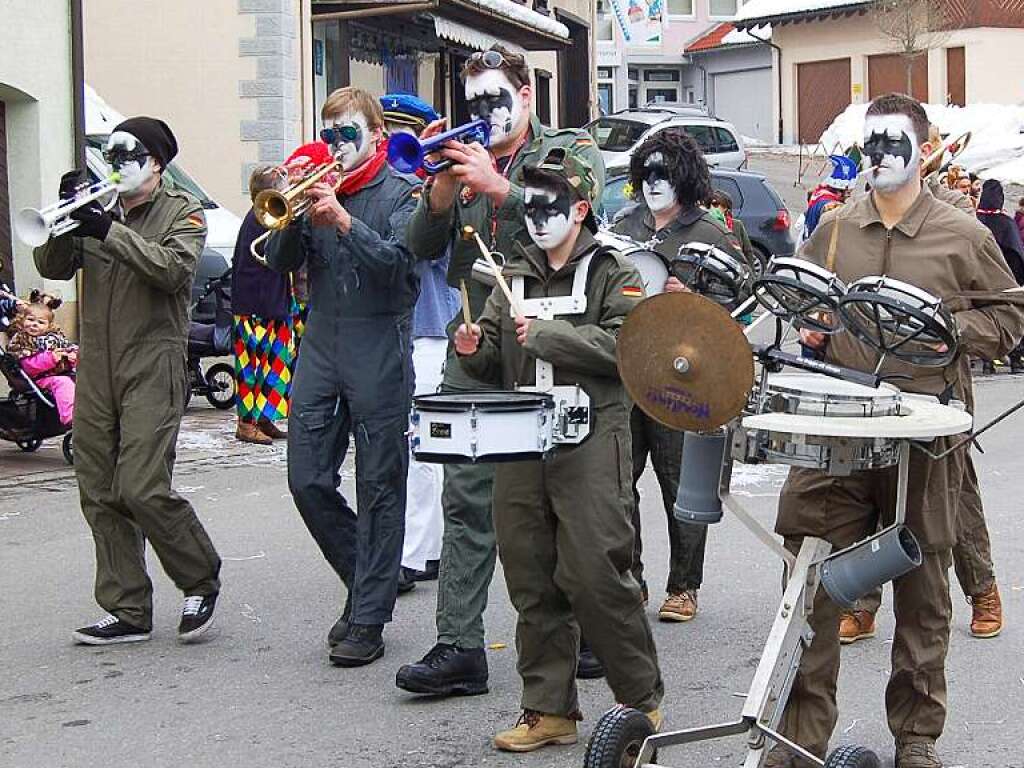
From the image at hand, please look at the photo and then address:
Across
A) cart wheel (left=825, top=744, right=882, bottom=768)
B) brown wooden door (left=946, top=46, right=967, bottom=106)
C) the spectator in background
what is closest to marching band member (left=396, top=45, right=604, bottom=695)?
cart wheel (left=825, top=744, right=882, bottom=768)

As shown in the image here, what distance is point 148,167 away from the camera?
21.7 ft

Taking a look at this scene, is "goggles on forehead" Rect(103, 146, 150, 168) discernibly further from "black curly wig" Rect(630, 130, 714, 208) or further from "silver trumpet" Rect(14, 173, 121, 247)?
"black curly wig" Rect(630, 130, 714, 208)

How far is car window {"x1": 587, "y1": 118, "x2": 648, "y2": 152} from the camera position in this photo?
87.6 ft

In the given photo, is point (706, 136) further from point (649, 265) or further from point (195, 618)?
point (195, 618)

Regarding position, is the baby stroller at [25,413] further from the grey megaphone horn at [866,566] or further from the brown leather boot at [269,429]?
the grey megaphone horn at [866,566]

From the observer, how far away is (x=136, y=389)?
649 centimetres

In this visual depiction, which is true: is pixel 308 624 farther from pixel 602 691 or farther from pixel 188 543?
pixel 602 691

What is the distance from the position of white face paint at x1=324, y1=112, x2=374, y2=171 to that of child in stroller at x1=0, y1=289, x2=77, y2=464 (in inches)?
193

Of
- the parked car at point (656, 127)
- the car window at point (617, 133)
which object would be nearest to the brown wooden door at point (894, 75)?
the parked car at point (656, 127)

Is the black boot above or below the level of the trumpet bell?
below

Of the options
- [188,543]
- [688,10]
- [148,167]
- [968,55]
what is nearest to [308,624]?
[188,543]

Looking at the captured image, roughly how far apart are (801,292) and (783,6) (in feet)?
144

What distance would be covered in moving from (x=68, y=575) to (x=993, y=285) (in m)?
4.45

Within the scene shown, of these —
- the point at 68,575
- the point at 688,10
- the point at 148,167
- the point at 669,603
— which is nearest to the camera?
the point at 148,167
